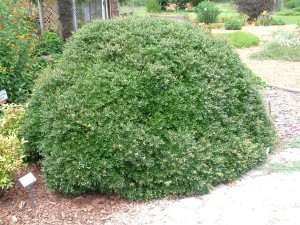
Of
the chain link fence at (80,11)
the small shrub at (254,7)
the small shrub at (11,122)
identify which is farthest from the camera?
the small shrub at (254,7)

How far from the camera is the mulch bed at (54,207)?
9.89 feet

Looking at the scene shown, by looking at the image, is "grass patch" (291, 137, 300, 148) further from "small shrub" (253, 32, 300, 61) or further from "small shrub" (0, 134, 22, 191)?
"small shrub" (253, 32, 300, 61)

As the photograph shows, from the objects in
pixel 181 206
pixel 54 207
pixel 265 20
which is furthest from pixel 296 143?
pixel 265 20

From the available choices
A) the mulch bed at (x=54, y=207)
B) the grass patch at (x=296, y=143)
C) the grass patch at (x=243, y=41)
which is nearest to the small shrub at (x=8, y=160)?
the mulch bed at (x=54, y=207)

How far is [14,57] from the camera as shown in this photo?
491cm

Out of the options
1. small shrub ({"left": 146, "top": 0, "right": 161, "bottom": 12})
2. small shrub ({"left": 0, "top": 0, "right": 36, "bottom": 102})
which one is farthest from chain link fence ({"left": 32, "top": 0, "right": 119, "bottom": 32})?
small shrub ({"left": 146, "top": 0, "right": 161, "bottom": 12})

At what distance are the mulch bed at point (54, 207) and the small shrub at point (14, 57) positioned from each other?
1880 millimetres

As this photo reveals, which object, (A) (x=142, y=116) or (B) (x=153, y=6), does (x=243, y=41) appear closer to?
(A) (x=142, y=116)

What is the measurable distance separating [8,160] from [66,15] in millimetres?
5609

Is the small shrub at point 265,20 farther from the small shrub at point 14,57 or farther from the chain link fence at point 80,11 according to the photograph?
the small shrub at point 14,57

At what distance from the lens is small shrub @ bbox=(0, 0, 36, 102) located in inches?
193

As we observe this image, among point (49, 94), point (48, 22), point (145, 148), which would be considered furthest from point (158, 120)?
point (48, 22)

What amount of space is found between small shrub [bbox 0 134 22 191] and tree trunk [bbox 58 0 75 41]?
5306mm

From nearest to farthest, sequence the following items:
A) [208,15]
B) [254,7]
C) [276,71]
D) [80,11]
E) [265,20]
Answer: [276,71]
[80,11]
[265,20]
[208,15]
[254,7]
